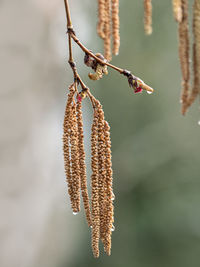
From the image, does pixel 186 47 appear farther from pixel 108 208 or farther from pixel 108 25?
pixel 108 208

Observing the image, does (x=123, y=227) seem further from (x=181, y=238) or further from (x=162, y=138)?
(x=162, y=138)

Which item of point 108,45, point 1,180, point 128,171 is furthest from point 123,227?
point 108,45

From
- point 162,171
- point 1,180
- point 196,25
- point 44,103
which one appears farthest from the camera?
point 162,171

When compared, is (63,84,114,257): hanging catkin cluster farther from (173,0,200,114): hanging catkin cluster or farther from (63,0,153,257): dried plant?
(173,0,200,114): hanging catkin cluster

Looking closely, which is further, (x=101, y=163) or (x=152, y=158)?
(x=152, y=158)

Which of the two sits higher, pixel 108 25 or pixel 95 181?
pixel 108 25

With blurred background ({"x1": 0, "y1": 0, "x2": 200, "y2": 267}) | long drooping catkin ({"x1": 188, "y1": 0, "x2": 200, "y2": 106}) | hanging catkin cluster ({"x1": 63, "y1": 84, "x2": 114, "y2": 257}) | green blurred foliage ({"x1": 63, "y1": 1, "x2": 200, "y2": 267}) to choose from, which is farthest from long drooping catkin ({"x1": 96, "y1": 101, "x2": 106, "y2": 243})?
green blurred foliage ({"x1": 63, "y1": 1, "x2": 200, "y2": 267})

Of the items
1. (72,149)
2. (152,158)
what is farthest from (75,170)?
(152,158)
